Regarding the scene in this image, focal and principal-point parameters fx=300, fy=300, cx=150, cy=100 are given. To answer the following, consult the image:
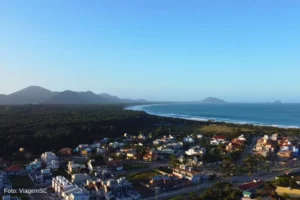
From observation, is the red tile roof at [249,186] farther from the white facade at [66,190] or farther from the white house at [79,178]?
the white house at [79,178]

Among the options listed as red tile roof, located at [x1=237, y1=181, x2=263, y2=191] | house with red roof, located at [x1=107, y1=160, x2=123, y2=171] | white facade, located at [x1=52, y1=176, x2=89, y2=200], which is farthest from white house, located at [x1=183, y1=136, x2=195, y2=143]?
white facade, located at [x1=52, y1=176, x2=89, y2=200]

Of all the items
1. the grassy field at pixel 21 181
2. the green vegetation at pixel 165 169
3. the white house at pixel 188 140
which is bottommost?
the grassy field at pixel 21 181

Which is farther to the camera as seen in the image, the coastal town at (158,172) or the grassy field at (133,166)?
the grassy field at (133,166)

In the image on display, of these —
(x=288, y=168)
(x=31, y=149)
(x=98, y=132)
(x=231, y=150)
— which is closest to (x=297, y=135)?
(x=231, y=150)

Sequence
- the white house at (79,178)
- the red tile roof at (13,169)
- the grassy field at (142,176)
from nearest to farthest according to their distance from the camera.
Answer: the white house at (79,178)
the grassy field at (142,176)
the red tile roof at (13,169)

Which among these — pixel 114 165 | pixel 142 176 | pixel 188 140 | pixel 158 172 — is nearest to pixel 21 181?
pixel 114 165

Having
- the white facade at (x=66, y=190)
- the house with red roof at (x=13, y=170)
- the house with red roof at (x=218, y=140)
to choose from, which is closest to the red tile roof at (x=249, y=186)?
the white facade at (x=66, y=190)

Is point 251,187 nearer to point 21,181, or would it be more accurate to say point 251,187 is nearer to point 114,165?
point 114,165

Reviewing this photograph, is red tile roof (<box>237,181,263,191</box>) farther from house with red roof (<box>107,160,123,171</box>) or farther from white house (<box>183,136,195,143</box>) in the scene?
white house (<box>183,136,195,143</box>)
